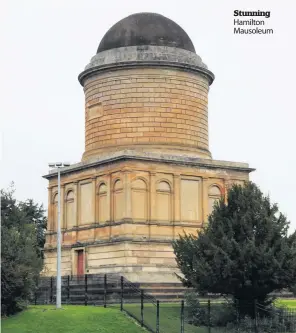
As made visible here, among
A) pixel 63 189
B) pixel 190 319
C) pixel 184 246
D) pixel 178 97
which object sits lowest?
pixel 190 319

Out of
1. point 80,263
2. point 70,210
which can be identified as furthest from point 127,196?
point 70,210

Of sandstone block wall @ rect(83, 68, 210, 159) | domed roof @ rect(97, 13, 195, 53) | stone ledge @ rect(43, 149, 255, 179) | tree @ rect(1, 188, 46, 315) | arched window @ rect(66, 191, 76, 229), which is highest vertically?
domed roof @ rect(97, 13, 195, 53)

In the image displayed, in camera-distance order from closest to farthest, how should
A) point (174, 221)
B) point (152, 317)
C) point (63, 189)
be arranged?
point (152, 317)
point (174, 221)
point (63, 189)

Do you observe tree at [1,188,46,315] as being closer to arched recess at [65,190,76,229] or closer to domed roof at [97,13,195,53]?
arched recess at [65,190,76,229]

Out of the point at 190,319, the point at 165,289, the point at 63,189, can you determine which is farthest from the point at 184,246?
the point at 63,189

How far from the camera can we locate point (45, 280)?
1737 inches

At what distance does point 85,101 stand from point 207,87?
7.61m

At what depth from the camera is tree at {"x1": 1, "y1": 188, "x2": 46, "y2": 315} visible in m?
33.2

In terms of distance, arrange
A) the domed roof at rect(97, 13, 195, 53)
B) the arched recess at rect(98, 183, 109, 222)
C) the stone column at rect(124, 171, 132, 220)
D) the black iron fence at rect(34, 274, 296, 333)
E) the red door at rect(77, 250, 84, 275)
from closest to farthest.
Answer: the black iron fence at rect(34, 274, 296, 333) → the stone column at rect(124, 171, 132, 220) → the arched recess at rect(98, 183, 109, 222) → the red door at rect(77, 250, 84, 275) → the domed roof at rect(97, 13, 195, 53)

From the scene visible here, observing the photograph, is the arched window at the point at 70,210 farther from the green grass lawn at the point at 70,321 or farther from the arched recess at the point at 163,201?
the green grass lawn at the point at 70,321

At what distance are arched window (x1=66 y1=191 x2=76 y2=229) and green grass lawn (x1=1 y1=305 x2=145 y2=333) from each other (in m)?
13.7

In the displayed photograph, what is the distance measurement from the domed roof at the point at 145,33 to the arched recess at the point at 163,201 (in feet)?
28.4

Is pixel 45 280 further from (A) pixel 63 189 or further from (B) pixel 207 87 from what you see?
(B) pixel 207 87

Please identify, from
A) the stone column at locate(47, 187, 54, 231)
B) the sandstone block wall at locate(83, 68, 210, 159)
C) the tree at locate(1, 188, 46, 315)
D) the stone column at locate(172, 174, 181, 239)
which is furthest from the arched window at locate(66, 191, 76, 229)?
the tree at locate(1, 188, 46, 315)
